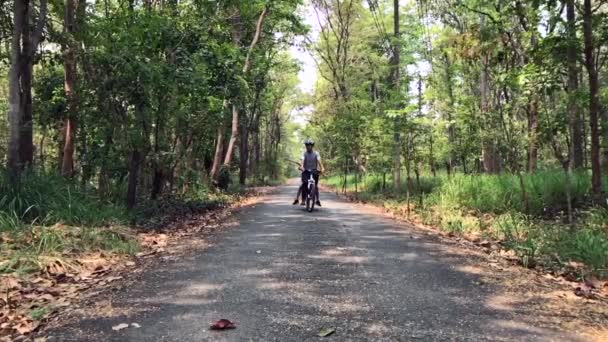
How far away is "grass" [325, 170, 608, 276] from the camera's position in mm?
6598

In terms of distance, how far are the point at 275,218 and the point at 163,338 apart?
778 cm

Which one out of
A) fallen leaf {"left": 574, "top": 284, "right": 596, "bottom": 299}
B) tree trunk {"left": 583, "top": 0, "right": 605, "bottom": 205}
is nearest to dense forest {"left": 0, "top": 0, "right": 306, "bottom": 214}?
tree trunk {"left": 583, "top": 0, "right": 605, "bottom": 205}

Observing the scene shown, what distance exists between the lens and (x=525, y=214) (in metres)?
9.97

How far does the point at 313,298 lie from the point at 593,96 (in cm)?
584

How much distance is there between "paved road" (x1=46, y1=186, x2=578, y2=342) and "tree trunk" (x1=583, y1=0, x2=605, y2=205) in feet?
9.74

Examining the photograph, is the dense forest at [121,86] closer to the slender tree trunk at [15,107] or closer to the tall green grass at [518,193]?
the slender tree trunk at [15,107]

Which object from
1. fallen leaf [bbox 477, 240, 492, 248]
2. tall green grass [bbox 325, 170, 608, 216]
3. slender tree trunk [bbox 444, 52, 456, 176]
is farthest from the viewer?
slender tree trunk [bbox 444, 52, 456, 176]

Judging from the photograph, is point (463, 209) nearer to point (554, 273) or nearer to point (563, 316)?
point (554, 273)

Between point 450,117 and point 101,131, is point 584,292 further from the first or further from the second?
point 450,117

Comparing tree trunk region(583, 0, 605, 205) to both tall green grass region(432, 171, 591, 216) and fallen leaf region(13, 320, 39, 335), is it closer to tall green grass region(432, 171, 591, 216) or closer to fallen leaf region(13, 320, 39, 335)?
tall green grass region(432, 171, 591, 216)

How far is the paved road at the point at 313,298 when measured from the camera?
3.86 meters

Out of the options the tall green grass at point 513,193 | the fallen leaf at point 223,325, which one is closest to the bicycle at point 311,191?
the tall green grass at point 513,193

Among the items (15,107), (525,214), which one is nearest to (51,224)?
(15,107)

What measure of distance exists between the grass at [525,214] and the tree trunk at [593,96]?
43cm
